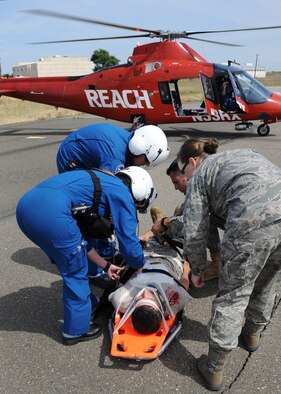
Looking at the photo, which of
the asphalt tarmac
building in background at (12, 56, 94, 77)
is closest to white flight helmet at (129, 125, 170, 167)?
the asphalt tarmac

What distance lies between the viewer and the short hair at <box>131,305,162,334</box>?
2684 millimetres

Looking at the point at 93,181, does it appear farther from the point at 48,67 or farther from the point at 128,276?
the point at 48,67

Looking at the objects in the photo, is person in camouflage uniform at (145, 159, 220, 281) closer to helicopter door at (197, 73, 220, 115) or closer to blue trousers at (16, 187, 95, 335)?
blue trousers at (16, 187, 95, 335)

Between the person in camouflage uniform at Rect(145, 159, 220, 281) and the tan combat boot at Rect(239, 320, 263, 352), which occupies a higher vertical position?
the person in camouflage uniform at Rect(145, 159, 220, 281)

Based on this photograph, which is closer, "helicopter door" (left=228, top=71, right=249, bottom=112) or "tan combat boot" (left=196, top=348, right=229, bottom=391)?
"tan combat boot" (left=196, top=348, right=229, bottom=391)

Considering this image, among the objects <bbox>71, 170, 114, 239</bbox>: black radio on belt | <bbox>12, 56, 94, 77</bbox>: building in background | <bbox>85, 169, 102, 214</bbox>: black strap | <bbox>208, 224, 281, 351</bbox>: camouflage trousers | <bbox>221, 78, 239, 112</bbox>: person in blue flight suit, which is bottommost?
<bbox>12, 56, 94, 77</bbox>: building in background

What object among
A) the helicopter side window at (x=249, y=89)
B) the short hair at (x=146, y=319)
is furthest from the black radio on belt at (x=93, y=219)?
the helicopter side window at (x=249, y=89)

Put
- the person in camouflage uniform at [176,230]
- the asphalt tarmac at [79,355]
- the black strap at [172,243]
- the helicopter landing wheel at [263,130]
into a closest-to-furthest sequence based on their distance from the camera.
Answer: the asphalt tarmac at [79,355] < the person in camouflage uniform at [176,230] < the black strap at [172,243] < the helicopter landing wheel at [263,130]

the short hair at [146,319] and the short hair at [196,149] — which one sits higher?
the short hair at [196,149]

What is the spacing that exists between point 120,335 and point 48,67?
139 meters

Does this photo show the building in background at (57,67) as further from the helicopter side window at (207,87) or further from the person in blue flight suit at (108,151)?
the person in blue flight suit at (108,151)

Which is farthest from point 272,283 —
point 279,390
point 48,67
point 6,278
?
point 48,67

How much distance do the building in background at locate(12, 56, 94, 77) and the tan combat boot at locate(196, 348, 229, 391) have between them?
132153mm

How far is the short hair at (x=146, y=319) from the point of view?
2684mm
